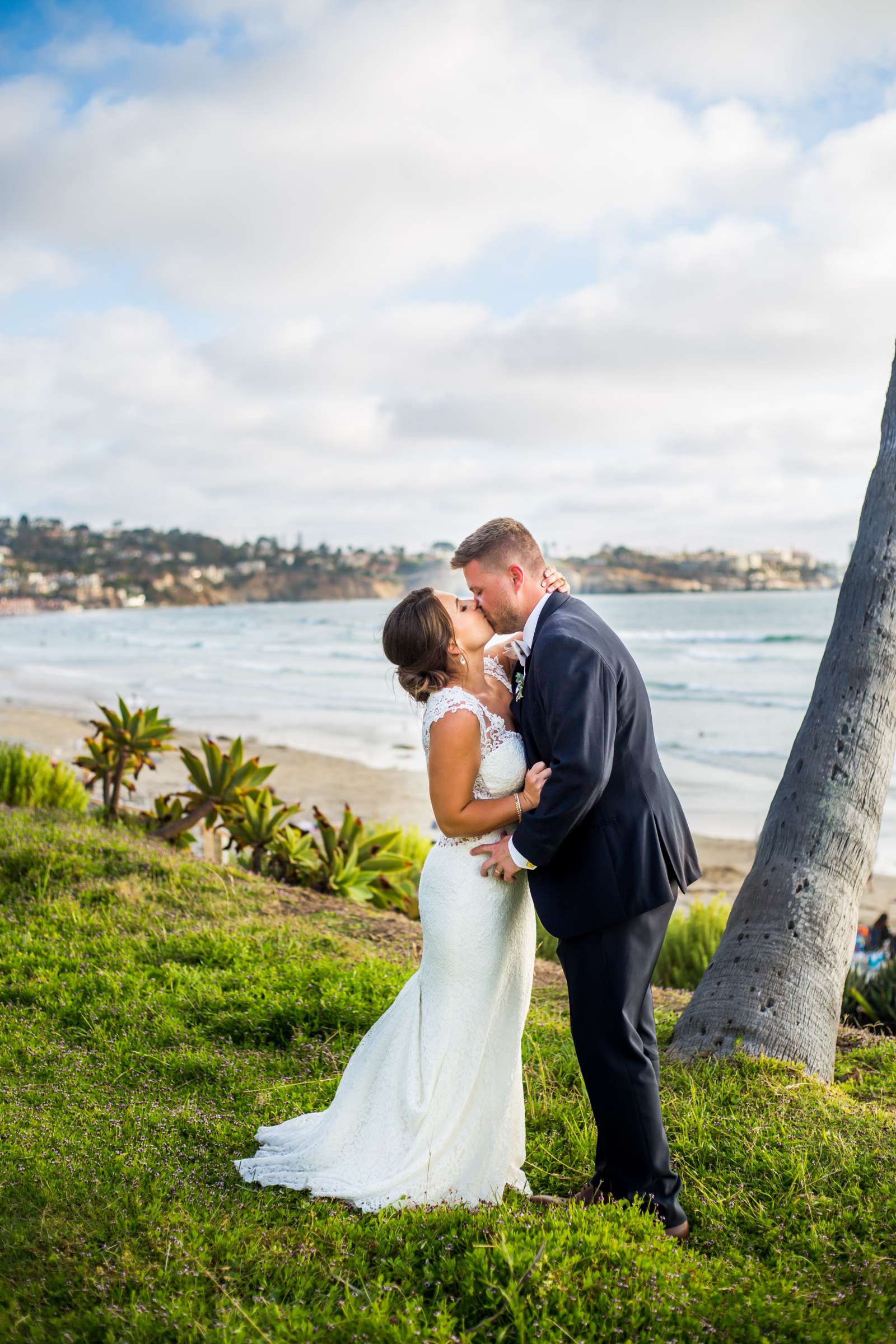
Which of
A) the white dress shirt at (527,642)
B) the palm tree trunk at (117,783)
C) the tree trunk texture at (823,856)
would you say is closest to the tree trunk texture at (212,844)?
the palm tree trunk at (117,783)

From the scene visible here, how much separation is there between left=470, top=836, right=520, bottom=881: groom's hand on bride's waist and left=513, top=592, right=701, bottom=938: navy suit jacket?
0.30ft

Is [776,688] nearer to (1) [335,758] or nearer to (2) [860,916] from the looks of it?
(1) [335,758]

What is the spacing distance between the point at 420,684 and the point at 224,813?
16.2 ft

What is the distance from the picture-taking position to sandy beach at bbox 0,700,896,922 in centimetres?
1107

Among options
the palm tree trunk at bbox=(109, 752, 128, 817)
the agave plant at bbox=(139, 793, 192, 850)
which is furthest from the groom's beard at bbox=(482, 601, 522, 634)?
the palm tree trunk at bbox=(109, 752, 128, 817)

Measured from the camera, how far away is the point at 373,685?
112 ft

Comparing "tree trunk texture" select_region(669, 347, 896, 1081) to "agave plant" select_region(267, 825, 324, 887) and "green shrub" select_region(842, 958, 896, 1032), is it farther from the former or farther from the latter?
"agave plant" select_region(267, 825, 324, 887)

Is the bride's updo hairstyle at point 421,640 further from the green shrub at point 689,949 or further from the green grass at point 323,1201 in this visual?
the green shrub at point 689,949

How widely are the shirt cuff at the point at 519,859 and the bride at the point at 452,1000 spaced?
17 centimetres

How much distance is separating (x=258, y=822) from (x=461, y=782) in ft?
15.9

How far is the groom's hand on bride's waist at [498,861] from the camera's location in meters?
3.43

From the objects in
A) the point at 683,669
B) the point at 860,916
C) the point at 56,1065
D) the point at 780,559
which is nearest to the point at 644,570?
the point at 780,559

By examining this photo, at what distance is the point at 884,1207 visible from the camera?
3318 mm

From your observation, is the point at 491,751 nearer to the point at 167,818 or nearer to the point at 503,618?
the point at 503,618
